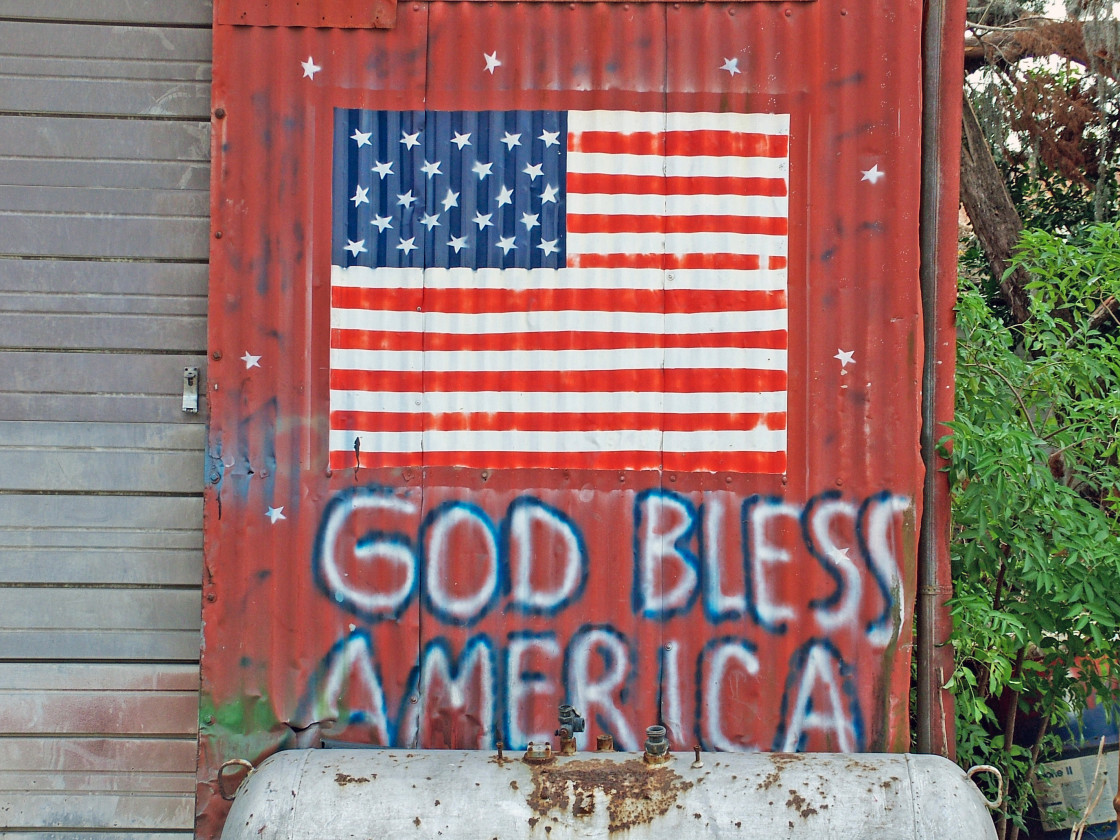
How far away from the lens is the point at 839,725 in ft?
12.3

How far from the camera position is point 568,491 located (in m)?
3.78

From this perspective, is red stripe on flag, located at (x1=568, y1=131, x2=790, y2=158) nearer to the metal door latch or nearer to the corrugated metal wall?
the corrugated metal wall

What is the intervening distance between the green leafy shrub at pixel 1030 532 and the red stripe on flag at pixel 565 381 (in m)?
0.90

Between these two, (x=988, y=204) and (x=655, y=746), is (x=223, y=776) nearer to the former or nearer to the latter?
(x=655, y=746)

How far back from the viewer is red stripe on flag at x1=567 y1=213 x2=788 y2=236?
3799 millimetres

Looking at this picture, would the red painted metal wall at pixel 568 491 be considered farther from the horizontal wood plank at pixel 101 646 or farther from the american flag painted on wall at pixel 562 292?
the horizontal wood plank at pixel 101 646

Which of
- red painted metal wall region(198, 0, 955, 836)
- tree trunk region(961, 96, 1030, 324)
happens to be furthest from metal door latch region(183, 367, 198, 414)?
A: tree trunk region(961, 96, 1030, 324)

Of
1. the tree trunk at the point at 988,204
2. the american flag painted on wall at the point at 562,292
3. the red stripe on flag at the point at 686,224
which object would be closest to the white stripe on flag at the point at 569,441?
the american flag painted on wall at the point at 562,292

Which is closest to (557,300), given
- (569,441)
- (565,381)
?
(565,381)

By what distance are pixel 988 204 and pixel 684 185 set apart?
5628 millimetres

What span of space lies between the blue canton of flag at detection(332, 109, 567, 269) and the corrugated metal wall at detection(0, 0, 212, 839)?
770mm

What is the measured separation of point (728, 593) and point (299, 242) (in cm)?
235

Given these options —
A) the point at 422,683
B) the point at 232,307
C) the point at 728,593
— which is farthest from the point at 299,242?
the point at 728,593

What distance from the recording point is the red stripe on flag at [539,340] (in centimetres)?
378
